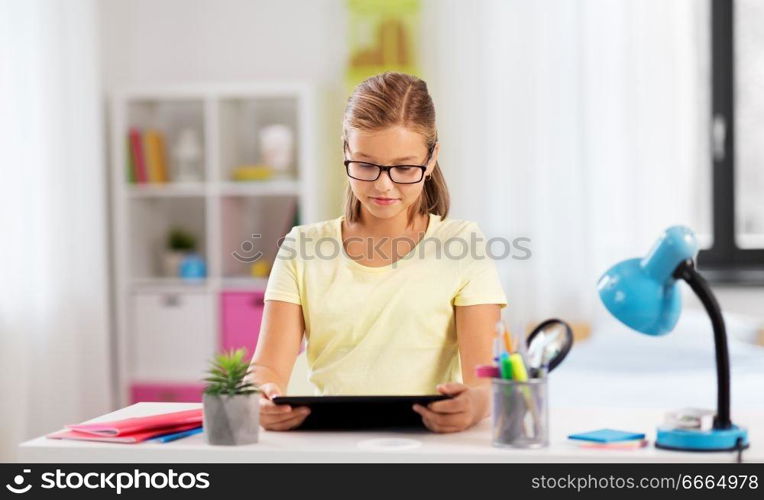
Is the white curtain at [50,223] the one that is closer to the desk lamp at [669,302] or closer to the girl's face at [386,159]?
the girl's face at [386,159]

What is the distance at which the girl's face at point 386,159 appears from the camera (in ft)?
5.26

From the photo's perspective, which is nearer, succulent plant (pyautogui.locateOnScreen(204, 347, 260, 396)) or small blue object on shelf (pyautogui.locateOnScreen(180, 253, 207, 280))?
succulent plant (pyautogui.locateOnScreen(204, 347, 260, 396))

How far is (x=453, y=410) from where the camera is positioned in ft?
4.31

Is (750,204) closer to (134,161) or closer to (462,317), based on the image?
(134,161)

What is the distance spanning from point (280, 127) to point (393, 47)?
525mm

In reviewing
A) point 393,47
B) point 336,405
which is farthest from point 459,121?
point 336,405

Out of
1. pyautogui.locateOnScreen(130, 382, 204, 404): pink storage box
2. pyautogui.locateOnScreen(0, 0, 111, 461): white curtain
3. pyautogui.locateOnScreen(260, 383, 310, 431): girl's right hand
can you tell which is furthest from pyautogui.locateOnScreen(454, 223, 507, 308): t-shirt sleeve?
pyautogui.locateOnScreen(130, 382, 204, 404): pink storage box

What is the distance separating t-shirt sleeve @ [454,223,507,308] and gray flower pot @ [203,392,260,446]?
531 millimetres

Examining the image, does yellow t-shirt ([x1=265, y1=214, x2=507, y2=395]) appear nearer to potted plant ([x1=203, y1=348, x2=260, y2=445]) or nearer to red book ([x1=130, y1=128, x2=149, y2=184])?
potted plant ([x1=203, y1=348, x2=260, y2=445])

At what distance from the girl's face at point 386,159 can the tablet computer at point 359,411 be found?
1.25 ft

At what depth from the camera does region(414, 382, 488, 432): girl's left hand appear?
1314 millimetres

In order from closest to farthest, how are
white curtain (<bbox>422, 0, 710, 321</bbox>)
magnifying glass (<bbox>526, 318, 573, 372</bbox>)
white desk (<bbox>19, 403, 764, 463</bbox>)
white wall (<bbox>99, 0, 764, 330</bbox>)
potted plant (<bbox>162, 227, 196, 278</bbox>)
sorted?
white desk (<bbox>19, 403, 764, 463</bbox>) < magnifying glass (<bbox>526, 318, 573, 372</bbox>) < white curtain (<bbox>422, 0, 710, 321</bbox>) < white wall (<bbox>99, 0, 764, 330</bbox>) < potted plant (<bbox>162, 227, 196, 278</bbox>)

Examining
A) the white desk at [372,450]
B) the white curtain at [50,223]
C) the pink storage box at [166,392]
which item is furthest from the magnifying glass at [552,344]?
the pink storage box at [166,392]

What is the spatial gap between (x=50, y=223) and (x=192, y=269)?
23.2 inches
